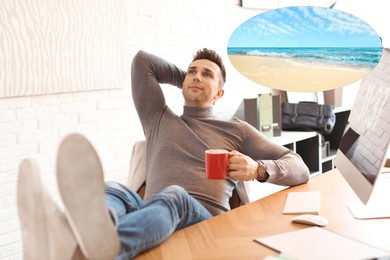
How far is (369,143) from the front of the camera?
5.44ft

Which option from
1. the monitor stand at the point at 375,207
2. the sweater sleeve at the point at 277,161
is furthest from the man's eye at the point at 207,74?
the monitor stand at the point at 375,207

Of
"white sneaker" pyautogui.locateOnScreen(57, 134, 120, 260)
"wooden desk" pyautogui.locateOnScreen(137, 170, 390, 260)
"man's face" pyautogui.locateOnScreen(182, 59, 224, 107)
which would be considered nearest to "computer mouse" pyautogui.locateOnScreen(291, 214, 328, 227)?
"wooden desk" pyautogui.locateOnScreen(137, 170, 390, 260)

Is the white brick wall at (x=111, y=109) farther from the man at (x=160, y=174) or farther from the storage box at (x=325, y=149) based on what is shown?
the storage box at (x=325, y=149)

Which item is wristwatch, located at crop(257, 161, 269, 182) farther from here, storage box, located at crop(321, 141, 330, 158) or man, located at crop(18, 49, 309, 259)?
storage box, located at crop(321, 141, 330, 158)

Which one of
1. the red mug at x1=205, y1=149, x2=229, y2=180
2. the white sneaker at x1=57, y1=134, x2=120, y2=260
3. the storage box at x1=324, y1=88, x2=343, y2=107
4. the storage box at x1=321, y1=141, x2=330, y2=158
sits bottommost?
the storage box at x1=321, y1=141, x2=330, y2=158

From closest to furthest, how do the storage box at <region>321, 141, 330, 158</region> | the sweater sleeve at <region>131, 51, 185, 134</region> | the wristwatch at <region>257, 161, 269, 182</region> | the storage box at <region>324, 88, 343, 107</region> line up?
the wristwatch at <region>257, 161, 269, 182</region>
the sweater sleeve at <region>131, 51, 185, 134</region>
the storage box at <region>321, 141, 330, 158</region>
the storage box at <region>324, 88, 343, 107</region>

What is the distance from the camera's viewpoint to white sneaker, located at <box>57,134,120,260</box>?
1235mm

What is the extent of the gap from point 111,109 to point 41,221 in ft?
7.55

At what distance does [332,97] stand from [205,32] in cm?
166

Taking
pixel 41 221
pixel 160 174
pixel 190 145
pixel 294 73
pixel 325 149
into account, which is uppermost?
pixel 294 73

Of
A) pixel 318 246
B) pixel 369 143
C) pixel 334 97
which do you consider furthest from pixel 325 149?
pixel 318 246

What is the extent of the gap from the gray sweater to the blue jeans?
1.45 ft

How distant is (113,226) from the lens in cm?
131

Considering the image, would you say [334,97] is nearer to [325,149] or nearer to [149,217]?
[325,149]
